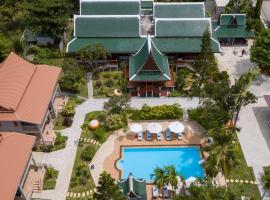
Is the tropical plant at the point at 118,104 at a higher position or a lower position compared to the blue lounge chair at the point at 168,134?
higher

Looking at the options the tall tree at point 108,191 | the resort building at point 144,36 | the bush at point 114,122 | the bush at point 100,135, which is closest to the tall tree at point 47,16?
the resort building at point 144,36

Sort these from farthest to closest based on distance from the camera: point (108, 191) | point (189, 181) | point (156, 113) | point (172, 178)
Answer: point (156, 113), point (189, 181), point (172, 178), point (108, 191)

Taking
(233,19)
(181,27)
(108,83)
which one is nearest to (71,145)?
(108,83)

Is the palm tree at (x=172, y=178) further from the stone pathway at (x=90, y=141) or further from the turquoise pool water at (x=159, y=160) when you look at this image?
the stone pathway at (x=90, y=141)

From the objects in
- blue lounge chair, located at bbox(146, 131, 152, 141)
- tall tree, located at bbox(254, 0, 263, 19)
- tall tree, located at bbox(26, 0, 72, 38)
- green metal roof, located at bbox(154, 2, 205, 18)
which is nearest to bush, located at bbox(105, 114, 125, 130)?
blue lounge chair, located at bbox(146, 131, 152, 141)

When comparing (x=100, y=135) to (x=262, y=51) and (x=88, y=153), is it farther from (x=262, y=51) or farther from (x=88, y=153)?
(x=262, y=51)

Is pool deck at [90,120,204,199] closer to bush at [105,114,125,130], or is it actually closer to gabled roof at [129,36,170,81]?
bush at [105,114,125,130]
